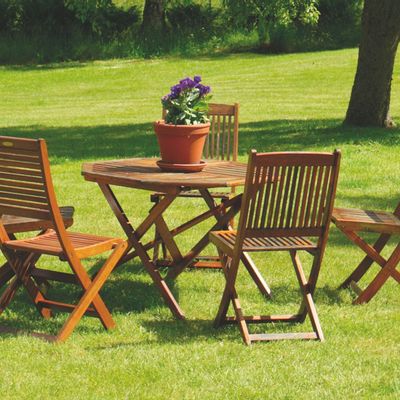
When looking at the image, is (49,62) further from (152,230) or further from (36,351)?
(36,351)

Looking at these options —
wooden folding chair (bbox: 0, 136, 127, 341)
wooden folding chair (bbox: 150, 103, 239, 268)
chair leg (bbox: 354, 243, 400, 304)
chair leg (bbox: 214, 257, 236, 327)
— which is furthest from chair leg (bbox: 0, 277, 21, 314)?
chair leg (bbox: 354, 243, 400, 304)

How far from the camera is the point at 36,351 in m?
5.48

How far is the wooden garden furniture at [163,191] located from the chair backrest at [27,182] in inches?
27.8

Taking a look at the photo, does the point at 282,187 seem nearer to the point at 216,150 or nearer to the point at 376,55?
the point at 216,150

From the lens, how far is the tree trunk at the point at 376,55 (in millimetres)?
15008

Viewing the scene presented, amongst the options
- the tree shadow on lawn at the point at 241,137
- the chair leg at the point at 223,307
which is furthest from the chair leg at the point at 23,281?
the tree shadow on lawn at the point at 241,137

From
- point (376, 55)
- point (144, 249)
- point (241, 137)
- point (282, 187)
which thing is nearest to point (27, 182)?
point (144, 249)

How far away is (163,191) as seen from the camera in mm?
6184

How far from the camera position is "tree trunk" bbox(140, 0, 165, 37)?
107 ft

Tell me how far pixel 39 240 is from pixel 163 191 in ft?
2.62

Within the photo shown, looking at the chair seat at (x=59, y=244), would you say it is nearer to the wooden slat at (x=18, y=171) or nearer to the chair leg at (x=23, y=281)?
the chair leg at (x=23, y=281)

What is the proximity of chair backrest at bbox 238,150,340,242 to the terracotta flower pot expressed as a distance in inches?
34.4

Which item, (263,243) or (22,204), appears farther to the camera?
(263,243)

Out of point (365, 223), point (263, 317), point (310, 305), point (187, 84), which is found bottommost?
point (263, 317)
